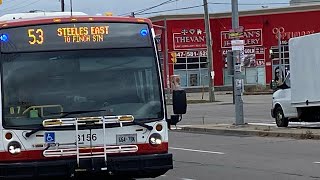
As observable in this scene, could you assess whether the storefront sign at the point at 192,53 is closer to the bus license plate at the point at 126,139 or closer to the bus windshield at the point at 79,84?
the bus windshield at the point at 79,84

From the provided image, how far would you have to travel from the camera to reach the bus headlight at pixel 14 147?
28.8ft

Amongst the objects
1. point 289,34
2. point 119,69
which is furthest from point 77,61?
point 289,34

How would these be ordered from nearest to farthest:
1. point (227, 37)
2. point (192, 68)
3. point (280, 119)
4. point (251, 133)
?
point (251, 133), point (280, 119), point (227, 37), point (192, 68)

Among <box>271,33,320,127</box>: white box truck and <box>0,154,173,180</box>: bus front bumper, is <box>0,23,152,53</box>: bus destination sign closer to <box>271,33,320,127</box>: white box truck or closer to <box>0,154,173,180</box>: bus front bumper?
<box>0,154,173,180</box>: bus front bumper

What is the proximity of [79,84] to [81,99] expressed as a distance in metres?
0.23

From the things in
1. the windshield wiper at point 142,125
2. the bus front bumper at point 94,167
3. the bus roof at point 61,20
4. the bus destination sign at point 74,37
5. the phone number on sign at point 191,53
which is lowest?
the bus front bumper at point 94,167

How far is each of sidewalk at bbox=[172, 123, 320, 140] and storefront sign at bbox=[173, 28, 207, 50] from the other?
42020mm

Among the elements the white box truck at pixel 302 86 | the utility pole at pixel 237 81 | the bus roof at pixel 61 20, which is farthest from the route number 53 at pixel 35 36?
the utility pole at pixel 237 81

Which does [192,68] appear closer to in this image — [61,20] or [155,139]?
[61,20]

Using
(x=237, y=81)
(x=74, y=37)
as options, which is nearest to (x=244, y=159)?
(x=74, y=37)

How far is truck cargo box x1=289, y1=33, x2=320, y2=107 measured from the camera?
2131 cm

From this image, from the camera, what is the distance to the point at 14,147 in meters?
8.79

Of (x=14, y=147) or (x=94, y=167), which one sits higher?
(x=14, y=147)

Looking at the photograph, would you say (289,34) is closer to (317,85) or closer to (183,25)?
(183,25)
